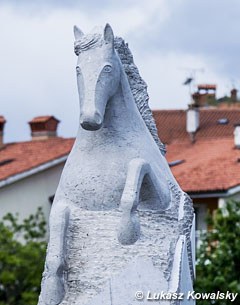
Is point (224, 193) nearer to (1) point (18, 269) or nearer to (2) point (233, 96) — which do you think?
(1) point (18, 269)

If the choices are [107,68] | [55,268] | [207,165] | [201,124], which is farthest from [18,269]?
[201,124]

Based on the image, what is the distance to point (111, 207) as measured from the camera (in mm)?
8305

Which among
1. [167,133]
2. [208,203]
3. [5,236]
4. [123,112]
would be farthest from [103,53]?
[167,133]

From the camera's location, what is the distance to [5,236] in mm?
27656

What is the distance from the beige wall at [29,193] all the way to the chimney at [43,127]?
475cm

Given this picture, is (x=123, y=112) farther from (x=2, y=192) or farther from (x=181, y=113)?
(x=181, y=113)

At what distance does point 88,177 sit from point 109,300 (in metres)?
0.79

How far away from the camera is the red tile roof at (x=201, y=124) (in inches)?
1908

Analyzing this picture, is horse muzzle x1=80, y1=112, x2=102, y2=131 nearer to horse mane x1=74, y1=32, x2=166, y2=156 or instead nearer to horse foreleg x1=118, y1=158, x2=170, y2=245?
horse foreleg x1=118, y1=158, x2=170, y2=245

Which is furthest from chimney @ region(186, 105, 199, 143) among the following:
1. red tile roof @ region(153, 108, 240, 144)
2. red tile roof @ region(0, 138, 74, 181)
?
red tile roof @ region(0, 138, 74, 181)

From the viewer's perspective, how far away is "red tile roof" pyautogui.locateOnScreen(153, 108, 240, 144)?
48466mm

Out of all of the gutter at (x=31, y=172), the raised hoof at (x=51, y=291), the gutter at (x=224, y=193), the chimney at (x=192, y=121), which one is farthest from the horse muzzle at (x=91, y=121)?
the chimney at (x=192, y=121)

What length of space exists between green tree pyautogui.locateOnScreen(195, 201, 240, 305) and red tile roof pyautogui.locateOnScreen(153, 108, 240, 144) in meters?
24.6

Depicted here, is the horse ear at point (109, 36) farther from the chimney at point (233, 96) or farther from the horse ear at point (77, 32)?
the chimney at point (233, 96)
